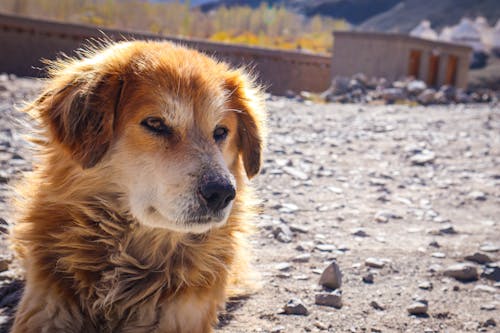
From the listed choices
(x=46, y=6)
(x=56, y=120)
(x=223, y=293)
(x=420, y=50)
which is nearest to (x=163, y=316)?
(x=223, y=293)

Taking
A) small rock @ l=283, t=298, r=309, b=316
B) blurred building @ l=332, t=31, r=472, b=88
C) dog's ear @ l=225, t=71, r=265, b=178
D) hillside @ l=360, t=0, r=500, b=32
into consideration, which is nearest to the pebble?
small rock @ l=283, t=298, r=309, b=316

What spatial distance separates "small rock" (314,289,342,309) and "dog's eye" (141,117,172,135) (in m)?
1.47

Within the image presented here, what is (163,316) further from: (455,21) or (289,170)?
(455,21)

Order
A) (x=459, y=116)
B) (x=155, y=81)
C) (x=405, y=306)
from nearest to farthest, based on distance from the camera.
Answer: (x=155, y=81) < (x=405, y=306) < (x=459, y=116)

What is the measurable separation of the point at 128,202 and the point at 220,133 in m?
0.67

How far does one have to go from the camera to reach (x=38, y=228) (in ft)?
9.18

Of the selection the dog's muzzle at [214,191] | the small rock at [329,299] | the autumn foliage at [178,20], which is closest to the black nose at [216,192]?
the dog's muzzle at [214,191]

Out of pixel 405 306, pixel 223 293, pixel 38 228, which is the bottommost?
pixel 405 306

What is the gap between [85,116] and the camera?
274 cm

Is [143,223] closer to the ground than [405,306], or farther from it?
farther from it

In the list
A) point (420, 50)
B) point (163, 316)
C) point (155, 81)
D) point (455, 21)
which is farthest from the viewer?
point (455, 21)

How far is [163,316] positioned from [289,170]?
4215 mm

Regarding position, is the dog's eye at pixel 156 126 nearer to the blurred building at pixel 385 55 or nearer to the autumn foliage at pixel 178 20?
the blurred building at pixel 385 55

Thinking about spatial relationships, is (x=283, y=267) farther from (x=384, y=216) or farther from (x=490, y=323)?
(x=384, y=216)
